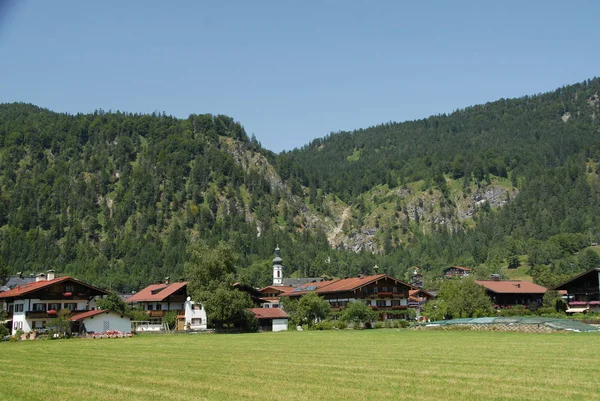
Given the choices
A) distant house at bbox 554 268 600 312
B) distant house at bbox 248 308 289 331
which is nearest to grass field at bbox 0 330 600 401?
distant house at bbox 248 308 289 331

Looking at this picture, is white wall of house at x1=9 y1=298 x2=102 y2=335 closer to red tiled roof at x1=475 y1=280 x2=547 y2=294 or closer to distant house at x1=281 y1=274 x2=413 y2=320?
distant house at x1=281 y1=274 x2=413 y2=320

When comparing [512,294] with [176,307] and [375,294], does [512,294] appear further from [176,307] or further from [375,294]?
[176,307]

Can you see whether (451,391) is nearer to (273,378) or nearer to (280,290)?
(273,378)

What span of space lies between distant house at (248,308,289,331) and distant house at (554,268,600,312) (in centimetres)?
4414

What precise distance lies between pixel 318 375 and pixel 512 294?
103 meters

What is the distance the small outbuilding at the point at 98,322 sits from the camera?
271 ft

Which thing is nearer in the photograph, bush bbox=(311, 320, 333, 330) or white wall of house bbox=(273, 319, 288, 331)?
bush bbox=(311, 320, 333, 330)

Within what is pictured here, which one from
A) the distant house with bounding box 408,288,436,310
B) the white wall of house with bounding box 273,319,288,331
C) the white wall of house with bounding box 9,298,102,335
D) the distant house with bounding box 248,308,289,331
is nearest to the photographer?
the white wall of house with bounding box 9,298,102,335

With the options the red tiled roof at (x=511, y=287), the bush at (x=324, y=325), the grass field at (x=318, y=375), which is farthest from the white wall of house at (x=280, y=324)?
the grass field at (x=318, y=375)

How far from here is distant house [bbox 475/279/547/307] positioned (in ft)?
400

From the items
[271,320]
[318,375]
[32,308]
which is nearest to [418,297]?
[271,320]

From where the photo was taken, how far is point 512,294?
123 m

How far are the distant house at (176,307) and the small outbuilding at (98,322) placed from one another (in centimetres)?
1627

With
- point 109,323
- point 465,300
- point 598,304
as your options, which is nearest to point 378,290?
point 465,300
